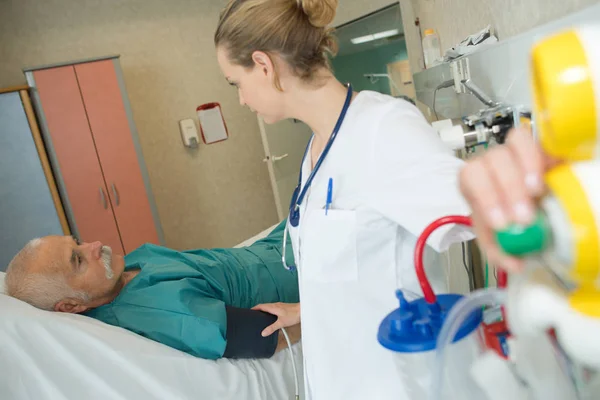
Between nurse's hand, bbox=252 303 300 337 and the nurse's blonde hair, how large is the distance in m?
0.78

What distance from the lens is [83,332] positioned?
151 centimetres

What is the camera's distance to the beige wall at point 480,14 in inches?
38.4

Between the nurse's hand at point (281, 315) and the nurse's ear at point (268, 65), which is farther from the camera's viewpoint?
the nurse's hand at point (281, 315)

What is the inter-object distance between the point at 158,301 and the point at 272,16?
0.97 metres

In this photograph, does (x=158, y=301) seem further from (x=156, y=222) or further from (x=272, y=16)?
(x=156, y=222)

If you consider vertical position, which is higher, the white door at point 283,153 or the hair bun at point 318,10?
the hair bun at point 318,10

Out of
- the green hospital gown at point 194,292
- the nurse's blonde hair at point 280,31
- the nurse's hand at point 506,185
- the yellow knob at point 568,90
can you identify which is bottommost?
the green hospital gown at point 194,292

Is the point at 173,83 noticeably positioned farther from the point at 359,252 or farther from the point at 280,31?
the point at 359,252

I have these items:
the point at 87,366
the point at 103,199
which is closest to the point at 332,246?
the point at 87,366

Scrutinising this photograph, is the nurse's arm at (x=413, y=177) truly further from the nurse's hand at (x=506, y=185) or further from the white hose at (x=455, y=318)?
the nurse's hand at (x=506, y=185)

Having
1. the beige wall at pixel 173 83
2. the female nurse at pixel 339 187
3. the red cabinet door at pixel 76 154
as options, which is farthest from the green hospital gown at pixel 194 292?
the beige wall at pixel 173 83

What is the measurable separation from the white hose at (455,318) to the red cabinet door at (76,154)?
342cm

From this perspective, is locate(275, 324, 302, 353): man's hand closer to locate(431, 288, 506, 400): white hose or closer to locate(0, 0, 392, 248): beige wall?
locate(431, 288, 506, 400): white hose

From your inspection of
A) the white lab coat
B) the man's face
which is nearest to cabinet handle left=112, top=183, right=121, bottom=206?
the man's face
